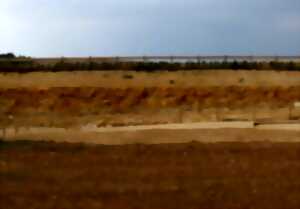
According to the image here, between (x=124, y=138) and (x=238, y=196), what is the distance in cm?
1349

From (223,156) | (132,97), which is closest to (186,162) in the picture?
(223,156)

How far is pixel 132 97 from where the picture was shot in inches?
1770

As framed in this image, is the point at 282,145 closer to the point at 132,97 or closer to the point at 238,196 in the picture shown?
the point at 238,196

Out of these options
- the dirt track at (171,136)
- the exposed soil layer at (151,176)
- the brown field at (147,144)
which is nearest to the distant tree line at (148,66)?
the brown field at (147,144)

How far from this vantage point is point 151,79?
4878cm

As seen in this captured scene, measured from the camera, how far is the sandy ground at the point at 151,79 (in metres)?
47.1

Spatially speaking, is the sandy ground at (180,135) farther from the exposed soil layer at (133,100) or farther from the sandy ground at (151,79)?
the sandy ground at (151,79)

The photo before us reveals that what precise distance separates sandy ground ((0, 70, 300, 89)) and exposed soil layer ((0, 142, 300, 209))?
22.3 metres

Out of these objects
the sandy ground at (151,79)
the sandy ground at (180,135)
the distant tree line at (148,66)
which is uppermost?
the distant tree line at (148,66)

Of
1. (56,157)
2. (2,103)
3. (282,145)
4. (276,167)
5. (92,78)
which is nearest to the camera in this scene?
(276,167)

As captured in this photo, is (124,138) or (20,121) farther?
(20,121)

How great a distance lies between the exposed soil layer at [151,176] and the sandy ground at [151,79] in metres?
22.3

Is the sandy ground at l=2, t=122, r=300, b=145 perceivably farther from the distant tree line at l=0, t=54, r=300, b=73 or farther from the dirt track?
the distant tree line at l=0, t=54, r=300, b=73

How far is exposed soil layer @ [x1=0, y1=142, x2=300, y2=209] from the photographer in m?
14.7
